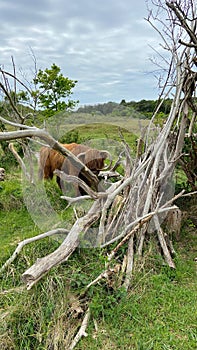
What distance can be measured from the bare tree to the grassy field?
84 mm

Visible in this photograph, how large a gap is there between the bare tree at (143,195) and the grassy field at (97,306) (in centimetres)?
8

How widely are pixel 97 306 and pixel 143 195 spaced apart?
1.55m

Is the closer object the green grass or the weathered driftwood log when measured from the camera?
the green grass

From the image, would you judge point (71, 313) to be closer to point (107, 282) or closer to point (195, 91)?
point (107, 282)

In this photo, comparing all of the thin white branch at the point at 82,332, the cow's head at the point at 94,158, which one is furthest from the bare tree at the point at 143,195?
the cow's head at the point at 94,158

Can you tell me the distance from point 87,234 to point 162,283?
2.77 ft

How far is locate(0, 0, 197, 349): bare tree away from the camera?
251cm

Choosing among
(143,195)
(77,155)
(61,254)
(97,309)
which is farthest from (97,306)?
(77,155)

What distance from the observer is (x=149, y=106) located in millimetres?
5398

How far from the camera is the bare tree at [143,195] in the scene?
2514 millimetres

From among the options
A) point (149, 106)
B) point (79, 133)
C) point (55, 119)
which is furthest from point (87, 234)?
point (149, 106)

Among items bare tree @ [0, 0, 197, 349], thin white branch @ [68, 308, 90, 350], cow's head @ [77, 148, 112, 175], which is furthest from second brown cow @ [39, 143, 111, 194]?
thin white branch @ [68, 308, 90, 350]

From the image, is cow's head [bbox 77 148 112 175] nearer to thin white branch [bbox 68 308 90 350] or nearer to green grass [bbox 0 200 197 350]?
green grass [bbox 0 200 197 350]

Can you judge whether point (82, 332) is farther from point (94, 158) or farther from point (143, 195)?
point (94, 158)
